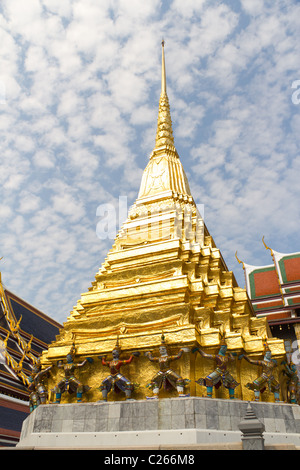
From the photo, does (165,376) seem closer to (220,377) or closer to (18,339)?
(220,377)

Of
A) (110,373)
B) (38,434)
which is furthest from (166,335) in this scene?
(38,434)

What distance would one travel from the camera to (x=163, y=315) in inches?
521

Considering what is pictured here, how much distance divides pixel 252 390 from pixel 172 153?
636 inches

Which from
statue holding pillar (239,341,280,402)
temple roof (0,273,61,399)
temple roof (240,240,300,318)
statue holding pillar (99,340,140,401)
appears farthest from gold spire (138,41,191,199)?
statue holding pillar (239,341,280,402)

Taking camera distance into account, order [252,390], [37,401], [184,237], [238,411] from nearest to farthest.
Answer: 1. [238,411]
2. [252,390]
3. [37,401]
4. [184,237]

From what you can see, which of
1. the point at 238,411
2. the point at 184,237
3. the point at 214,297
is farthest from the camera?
the point at 184,237

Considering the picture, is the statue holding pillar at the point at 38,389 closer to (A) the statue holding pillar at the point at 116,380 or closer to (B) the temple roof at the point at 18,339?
(A) the statue holding pillar at the point at 116,380

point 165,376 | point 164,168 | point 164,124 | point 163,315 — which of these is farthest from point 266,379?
point 164,124

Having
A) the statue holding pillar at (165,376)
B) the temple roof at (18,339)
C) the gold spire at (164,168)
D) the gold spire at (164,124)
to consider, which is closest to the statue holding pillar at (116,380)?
the statue holding pillar at (165,376)

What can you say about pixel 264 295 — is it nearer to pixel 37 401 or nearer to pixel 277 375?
pixel 277 375

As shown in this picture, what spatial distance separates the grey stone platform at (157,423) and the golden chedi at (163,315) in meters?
0.94

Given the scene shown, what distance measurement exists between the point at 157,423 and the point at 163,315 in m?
3.65

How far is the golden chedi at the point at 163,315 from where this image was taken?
39.8ft

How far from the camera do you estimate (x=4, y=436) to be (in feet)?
59.2
